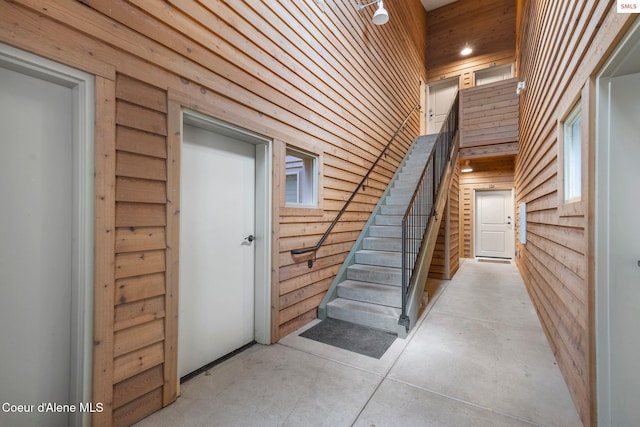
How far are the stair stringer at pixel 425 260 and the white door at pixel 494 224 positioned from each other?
11.3ft

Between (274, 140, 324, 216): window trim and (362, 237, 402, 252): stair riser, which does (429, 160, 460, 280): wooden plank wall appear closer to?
(362, 237, 402, 252): stair riser

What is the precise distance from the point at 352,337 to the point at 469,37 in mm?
8049

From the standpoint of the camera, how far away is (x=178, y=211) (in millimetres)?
1792

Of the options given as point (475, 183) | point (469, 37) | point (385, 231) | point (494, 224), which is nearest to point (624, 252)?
point (385, 231)

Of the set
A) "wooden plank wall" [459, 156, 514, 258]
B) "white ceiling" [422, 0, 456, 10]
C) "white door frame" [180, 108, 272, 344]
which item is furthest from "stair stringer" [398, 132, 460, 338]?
"white ceiling" [422, 0, 456, 10]

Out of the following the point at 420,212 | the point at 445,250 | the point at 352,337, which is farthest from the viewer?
the point at 445,250

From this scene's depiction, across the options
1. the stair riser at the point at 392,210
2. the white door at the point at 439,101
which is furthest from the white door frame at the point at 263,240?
the white door at the point at 439,101

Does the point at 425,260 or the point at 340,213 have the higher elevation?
the point at 340,213

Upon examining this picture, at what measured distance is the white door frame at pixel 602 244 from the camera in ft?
4.53

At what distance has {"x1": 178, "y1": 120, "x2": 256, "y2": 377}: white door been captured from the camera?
2.02m

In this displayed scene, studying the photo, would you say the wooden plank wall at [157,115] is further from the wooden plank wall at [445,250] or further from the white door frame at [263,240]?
the wooden plank wall at [445,250]

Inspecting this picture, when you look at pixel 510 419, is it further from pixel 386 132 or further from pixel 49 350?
pixel 386 132

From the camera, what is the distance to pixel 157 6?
1.67 m

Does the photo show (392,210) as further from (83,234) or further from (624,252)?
(83,234)
